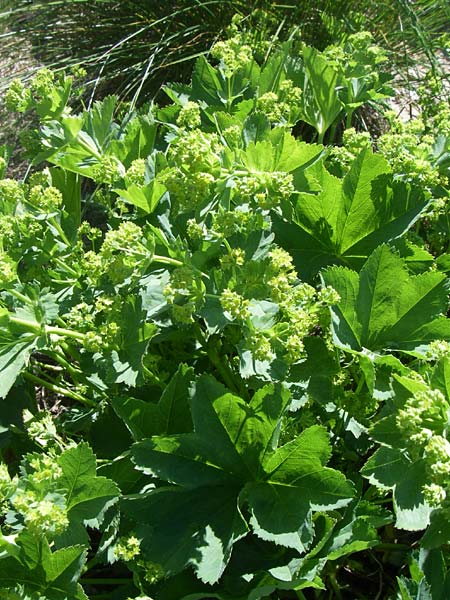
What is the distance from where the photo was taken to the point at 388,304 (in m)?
1.64

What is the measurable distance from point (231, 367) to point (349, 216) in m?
0.53

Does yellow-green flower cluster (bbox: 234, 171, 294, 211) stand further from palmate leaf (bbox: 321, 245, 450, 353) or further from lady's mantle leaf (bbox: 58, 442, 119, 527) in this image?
lady's mantle leaf (bbox: 58, 442, 119, 527)

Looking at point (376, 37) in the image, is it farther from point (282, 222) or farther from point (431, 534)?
point (431, 534)

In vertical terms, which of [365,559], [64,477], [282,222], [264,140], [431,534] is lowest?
[365,559]

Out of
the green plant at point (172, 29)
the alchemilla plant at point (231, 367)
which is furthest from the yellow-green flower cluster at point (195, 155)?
the green plant at point (172, 29)

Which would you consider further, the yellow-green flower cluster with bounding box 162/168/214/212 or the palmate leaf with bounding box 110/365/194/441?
the palmate leaf with bounding box 110/365/194/441

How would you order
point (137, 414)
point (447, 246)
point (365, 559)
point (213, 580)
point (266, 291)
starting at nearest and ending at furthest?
point (213, 580) → point (266, 291) → point (137, 414) → point (365, 559) → point (447, 246)

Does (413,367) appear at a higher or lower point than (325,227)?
lower

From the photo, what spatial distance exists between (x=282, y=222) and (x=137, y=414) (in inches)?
27.5

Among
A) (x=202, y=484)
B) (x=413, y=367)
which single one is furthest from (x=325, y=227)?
(x=202, y=484)

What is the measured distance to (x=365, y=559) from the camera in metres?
1.87

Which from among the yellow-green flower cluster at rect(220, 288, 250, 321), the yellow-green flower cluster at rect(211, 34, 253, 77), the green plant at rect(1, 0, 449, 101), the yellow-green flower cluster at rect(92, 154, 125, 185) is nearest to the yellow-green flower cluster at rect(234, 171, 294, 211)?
the yellow-green flower cluster at rect(220, 288, 250, 321)

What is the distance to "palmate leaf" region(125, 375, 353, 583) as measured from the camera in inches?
56.0

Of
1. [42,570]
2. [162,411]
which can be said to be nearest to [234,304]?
[162,411]
